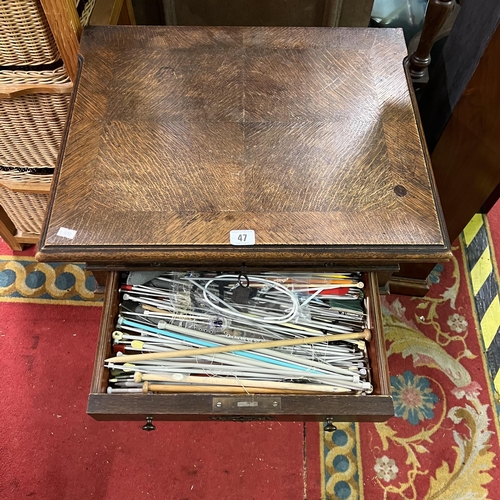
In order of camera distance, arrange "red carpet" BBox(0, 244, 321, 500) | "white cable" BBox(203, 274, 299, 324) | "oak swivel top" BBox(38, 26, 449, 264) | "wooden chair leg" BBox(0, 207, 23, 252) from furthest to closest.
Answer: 1. "wooden chair leg" BBox(0, 207, 23, 252)
2. "red carpet" BBox(0, 244, 321, 500)
3. "white cable" BBox(203, 274, 299, 324)
4. "oak swivel top" BBox(38, 26, 449, 264)

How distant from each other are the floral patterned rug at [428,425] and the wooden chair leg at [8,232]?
94cm

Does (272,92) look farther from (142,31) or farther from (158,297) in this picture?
(158,297)

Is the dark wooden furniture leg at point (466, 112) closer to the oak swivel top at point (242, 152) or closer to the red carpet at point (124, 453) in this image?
the oak swivel top at point (242, 152)

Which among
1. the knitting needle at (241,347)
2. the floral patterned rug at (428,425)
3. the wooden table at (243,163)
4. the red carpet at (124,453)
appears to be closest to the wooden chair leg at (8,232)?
the red carpet at (124,453)

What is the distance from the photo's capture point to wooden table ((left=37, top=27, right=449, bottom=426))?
2.32ft

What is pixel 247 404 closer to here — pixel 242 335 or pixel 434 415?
pixel 242 335

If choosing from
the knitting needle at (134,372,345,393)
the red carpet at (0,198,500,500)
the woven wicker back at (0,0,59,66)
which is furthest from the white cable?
the woven wicker back at (0,0,59,66)

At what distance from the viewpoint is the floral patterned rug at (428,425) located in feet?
3.38

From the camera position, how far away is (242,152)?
783mm

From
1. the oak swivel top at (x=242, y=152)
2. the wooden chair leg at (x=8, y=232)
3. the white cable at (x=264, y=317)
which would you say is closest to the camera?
the oak swivel top at (x=242, y=152)

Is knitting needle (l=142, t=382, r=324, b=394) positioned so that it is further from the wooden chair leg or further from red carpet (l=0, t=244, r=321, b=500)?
the wooden chair leg

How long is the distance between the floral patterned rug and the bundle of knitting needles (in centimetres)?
35

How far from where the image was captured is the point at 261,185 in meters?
0.75

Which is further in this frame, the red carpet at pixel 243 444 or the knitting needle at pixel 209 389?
the red carpet at pixel 243 444
